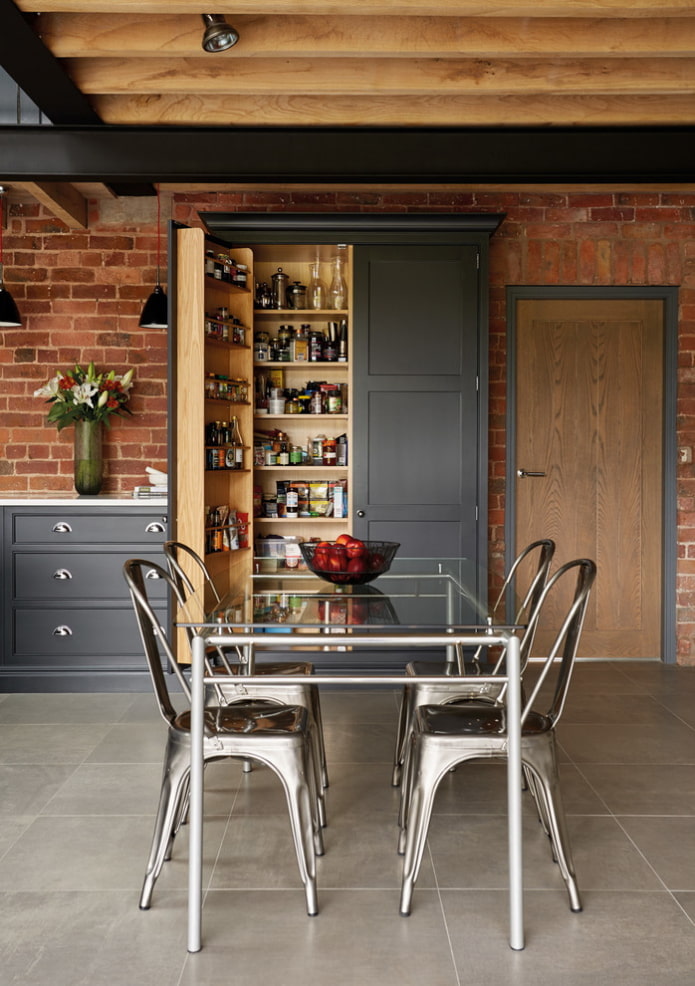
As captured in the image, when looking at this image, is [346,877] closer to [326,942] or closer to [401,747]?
[326,942]

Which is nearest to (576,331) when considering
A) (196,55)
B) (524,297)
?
(524,297)

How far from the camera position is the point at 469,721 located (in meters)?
2.49

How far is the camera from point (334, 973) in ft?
6.67

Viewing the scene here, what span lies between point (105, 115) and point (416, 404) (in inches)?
82.6

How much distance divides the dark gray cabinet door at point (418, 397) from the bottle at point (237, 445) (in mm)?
645

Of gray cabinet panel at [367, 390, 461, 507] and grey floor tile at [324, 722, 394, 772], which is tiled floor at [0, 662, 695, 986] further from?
gray cabinet panel at [367, 390, 461, 507]

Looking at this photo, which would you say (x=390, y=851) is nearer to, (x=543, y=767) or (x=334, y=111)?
(x=543, y=767)

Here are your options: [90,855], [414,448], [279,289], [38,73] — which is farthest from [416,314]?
[90,855]

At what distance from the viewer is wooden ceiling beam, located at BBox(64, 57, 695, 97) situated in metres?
3.52

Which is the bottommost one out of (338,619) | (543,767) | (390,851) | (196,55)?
(390,851)

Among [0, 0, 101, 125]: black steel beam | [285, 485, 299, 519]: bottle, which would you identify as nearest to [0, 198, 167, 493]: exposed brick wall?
[285, 485, 299, 519]: bottle

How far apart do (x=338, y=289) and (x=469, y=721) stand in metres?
3.25

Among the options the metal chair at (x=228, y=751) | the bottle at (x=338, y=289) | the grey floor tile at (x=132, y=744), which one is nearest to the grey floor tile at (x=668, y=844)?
the metal chair at (x=228, y=751)

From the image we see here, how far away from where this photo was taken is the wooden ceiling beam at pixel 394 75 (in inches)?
139
